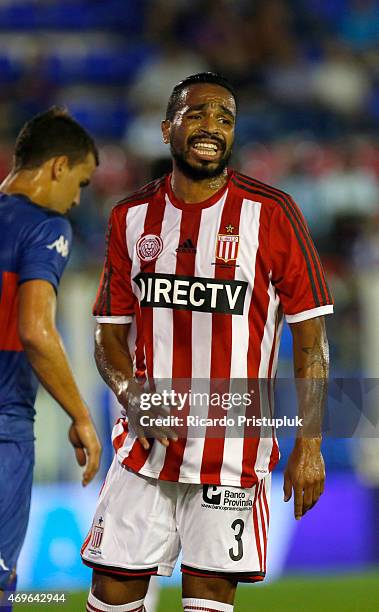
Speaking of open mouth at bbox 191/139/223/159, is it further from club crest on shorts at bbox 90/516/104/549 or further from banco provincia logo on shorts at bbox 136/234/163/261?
club crest on shorts at bbox 90/516/104/549

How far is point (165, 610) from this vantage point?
5664mm

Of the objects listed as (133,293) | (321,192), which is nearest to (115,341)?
(133,293)

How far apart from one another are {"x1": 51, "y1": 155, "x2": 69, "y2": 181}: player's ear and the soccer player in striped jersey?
2.20 ft

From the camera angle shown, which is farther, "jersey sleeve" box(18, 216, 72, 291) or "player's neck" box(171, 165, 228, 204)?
"jersey sleeve" box(18, 216, 72, 291)

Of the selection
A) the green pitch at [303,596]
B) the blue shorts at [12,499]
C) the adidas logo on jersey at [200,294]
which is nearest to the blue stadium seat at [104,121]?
the green pitch at [303,596]

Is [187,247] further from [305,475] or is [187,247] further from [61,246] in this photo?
[305,475]

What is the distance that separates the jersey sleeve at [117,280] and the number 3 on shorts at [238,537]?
768mm

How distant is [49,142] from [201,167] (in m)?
0.90

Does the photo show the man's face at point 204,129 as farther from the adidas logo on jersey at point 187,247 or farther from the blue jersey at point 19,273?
the blue jersey at point 19,273

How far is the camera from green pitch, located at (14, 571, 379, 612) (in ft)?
18.5

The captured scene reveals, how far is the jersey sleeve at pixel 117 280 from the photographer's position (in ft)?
11.5

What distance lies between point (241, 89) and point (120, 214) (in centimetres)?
689

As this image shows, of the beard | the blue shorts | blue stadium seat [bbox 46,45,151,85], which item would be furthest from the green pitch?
blue stadium seat [bbox 46,45,151,85]

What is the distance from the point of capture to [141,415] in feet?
11.2
